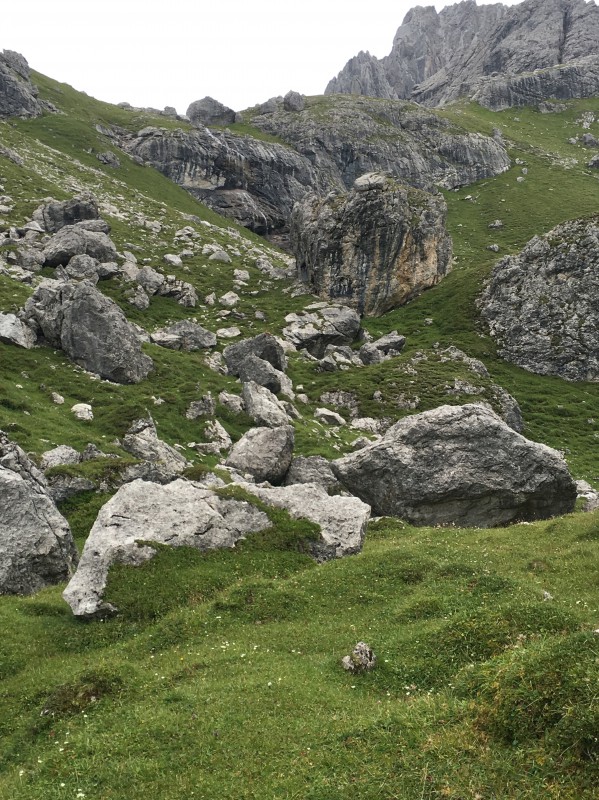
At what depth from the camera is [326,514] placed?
1103 inches

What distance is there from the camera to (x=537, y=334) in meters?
77.4

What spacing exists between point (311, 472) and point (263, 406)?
44.2ft

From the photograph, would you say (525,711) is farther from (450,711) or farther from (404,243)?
(404,243)

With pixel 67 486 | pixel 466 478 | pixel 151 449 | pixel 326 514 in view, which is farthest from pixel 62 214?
pixel 466 478

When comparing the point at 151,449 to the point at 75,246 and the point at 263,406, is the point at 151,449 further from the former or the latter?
the point at 75,246

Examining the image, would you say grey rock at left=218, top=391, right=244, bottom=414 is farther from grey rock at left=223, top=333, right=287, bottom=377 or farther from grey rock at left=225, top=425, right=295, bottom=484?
grey rock at left=225, top=425, right=295, bottom=484

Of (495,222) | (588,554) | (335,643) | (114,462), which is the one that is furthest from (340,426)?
(495,222)

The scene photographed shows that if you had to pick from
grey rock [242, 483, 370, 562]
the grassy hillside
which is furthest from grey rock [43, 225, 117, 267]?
grey rock [242, 483, 370, 562]

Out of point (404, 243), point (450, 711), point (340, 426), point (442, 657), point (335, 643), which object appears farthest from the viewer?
point (404, 243)

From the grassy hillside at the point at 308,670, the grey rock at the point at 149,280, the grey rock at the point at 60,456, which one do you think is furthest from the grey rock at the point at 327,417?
the grey rock at the point at 149,280

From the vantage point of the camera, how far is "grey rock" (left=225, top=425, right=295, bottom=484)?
129ft

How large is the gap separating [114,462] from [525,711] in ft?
89.1

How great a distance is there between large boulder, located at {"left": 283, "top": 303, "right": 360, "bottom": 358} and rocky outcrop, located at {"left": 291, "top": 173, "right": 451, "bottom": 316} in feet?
27.1

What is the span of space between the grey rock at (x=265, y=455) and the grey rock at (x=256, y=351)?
2100 centimetres
